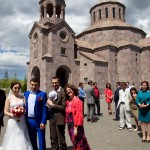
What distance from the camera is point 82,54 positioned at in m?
31.1

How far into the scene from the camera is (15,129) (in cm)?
497

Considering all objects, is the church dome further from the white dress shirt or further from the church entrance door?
the white dress shirt

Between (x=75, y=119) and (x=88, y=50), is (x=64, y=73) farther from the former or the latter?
(x=75, y=119)

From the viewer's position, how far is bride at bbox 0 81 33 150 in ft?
16.1

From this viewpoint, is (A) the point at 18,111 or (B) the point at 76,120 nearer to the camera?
(A) the point at 18,111

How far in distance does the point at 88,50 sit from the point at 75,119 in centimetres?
3054

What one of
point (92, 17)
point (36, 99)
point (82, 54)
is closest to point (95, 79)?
point (82, 54)

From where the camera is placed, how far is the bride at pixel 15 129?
491cm

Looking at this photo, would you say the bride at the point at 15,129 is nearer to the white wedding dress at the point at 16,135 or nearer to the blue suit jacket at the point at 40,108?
the white wedding dress at the point at 16,135

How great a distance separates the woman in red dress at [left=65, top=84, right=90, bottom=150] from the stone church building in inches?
847

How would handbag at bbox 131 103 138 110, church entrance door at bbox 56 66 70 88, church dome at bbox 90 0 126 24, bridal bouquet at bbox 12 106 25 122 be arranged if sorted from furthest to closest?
church dome at bbox 90 0 126 24 < church entrance door at bbox 56 66 70 88 < handbag at bbox 131 103 138 110 < bridal bouquet at bbox 12 106 25 122

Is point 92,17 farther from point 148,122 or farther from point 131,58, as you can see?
point 148,122

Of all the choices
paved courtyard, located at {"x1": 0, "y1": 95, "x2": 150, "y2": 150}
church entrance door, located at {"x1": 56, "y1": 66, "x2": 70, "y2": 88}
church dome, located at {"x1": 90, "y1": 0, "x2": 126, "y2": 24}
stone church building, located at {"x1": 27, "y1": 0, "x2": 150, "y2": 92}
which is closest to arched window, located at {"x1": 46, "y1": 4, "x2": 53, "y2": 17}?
stone church building, located at {"x1": 27, "y1": 0, "x2": 150, "y2": 92}

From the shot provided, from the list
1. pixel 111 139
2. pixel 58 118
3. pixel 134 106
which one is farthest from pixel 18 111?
pixel 134 106
